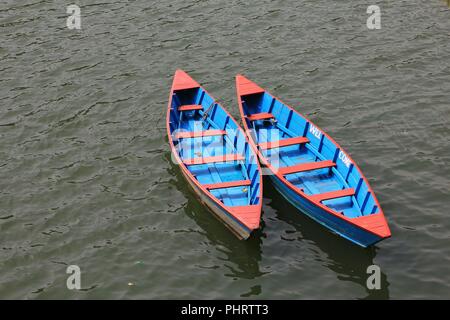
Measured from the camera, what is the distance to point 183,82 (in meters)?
26.8

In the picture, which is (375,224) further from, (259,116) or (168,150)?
(168,150)

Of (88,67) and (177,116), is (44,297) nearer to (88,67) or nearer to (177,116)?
(177,116)

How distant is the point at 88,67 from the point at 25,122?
4.97 meters

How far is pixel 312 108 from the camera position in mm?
26703

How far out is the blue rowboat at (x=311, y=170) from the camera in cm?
1902

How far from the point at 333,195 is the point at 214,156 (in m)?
4.82

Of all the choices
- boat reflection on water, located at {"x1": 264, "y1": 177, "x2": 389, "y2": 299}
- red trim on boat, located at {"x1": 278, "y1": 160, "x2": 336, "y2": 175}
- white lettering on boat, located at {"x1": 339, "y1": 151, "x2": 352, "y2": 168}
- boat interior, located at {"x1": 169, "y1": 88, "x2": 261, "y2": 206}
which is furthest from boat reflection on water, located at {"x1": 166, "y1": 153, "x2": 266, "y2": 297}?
white lettering on boat, located at {"x1": 339, "y1": 151, "x2": 352, "y2": 168}

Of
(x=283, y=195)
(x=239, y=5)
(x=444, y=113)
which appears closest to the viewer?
(x=283, y=195)

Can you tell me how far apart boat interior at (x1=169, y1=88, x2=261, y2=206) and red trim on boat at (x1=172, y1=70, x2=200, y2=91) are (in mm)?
240

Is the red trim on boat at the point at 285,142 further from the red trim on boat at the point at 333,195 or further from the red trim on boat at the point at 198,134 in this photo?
the red trim on boat at the point at 333,195

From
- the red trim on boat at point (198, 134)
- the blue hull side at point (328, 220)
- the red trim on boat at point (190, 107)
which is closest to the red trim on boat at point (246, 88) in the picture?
the red trim on boat at point (190, 107)

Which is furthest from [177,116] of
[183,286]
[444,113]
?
[444,113]

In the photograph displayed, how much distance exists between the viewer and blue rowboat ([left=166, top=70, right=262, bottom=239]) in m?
19.8

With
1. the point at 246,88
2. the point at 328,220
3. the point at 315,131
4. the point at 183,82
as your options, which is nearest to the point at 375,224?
the point at 328,220
